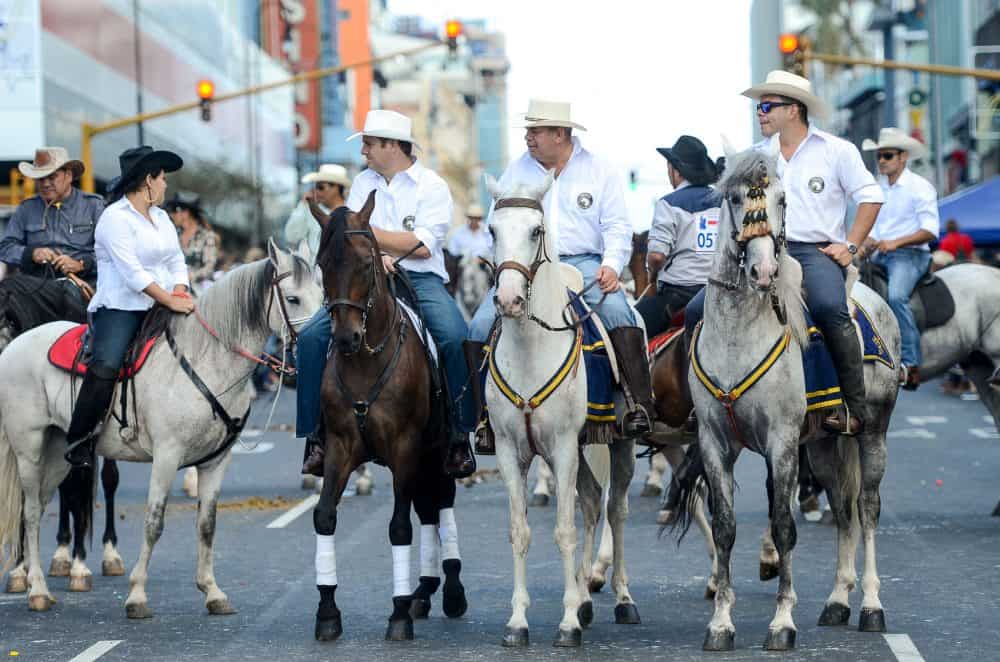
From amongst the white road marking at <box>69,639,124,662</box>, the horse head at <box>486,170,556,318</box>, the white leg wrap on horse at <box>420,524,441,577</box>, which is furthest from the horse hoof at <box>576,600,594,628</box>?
the white road marking at <box>69,639,124,662</box>

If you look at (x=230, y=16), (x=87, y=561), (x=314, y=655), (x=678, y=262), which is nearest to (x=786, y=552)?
(x=314, y=655)

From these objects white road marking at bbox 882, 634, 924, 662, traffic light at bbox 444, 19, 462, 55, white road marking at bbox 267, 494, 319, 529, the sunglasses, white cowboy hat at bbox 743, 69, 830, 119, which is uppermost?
traffic light at bbox 444, 19, 462, 55

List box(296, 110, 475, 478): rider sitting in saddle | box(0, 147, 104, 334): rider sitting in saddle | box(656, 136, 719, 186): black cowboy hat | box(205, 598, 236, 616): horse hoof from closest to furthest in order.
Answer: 1. box(296, 110, 475, 478): rider sitting in saddle
2. box(205, 598, 236, 616): horse hoof
3. box(656, 136, 719, 186): black cowboy hat
4. box(0, 147, 104, 334): rider sitting in saddle

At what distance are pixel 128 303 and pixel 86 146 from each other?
2266 centimetres

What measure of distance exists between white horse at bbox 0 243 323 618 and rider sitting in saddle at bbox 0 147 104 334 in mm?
1549

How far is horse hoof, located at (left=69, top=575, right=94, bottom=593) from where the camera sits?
39.6 feet

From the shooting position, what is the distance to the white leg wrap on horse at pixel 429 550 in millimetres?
10867

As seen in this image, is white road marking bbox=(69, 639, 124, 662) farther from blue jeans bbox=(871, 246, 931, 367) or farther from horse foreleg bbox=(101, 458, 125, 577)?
blue jeans bbox=(871, 246, 931, 367)

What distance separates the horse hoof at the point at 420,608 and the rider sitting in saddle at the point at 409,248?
2.59ft

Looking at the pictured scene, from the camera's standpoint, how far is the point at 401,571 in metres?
10.1

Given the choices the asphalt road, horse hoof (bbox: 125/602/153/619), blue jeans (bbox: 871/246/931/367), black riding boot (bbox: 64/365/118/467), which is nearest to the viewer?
the asphalt road

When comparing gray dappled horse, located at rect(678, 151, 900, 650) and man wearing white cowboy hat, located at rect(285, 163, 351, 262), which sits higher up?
man wearing white cowboy hat, located at rect(285, 163, 351, 262)

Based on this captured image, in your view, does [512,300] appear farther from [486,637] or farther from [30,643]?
[30,643]

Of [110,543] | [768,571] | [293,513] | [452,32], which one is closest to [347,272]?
[768,571]
